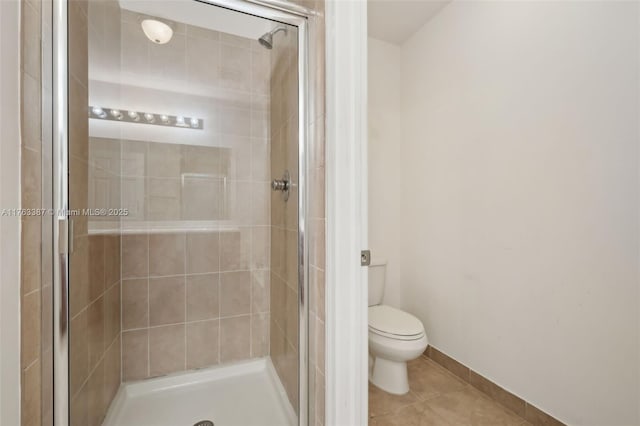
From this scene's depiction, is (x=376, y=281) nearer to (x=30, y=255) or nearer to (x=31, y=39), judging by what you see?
(x=30, y=255)

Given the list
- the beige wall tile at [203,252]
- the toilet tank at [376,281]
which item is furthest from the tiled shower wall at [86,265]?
the toilet tank at [376,281]

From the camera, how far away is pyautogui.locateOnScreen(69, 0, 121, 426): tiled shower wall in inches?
35.6

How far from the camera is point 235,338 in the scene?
5.41 ft

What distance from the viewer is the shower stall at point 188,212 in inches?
41.9

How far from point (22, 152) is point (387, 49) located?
2325 mm

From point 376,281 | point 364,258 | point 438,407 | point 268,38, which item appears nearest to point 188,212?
point 268,38

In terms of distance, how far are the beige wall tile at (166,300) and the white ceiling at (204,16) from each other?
1.34 m

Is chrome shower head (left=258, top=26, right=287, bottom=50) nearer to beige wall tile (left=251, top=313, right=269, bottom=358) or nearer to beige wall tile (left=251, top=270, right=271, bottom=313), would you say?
beige wall tile (left=251, top=270, right=271, bottom=313)

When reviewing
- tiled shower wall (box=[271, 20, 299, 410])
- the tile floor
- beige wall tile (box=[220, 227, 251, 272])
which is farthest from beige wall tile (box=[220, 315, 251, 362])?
the tile floor

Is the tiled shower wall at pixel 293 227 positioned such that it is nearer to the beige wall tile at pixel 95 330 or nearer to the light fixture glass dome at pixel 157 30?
the light fixture glass dome at pixel 157 30

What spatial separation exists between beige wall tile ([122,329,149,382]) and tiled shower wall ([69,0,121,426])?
134 millimetres

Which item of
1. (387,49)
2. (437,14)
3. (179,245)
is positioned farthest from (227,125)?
(437,14)

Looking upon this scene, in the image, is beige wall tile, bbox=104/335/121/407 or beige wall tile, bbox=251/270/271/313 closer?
beige wall tile, bbox=104/335/121/407

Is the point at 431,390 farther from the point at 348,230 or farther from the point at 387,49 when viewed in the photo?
the point at 387,49
